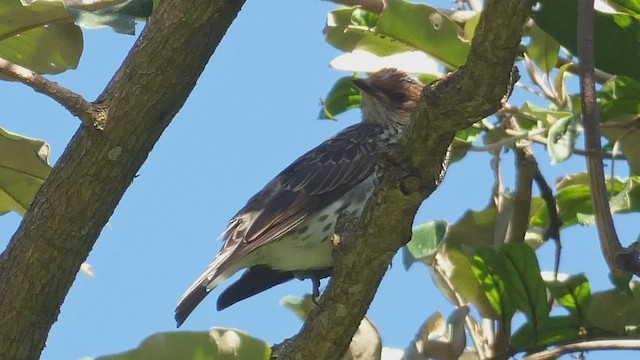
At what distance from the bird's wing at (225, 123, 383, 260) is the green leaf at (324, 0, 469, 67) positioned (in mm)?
916

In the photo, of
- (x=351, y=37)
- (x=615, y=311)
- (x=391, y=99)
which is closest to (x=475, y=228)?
(x=615, y=311)

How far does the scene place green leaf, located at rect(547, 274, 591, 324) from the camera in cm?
313

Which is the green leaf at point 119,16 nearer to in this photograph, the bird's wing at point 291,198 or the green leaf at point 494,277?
the green leaf at point 494,277

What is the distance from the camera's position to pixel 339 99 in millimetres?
4375

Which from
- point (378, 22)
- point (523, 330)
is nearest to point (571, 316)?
point (523, 330)

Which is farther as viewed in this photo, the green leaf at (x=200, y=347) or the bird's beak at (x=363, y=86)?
the bird's beak at (x=363, y=86)

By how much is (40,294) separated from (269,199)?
218 centimetres

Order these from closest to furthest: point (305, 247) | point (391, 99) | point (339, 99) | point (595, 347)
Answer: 1. point (595, 347)
2. point (339, 99)
3. point (305, 247)
4. point (391, 99)

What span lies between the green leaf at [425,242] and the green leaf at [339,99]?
1.02 m

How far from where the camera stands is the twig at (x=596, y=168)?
1.96 m

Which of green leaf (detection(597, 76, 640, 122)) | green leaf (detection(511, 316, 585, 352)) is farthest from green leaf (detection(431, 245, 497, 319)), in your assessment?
green leaf (detection(597, 76, 640, 122))

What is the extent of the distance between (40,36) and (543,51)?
5.00 feet

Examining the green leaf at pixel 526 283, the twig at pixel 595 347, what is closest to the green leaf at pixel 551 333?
the green leaf at pixel 526 283

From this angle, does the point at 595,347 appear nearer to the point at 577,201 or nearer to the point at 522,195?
the point at 522,195
